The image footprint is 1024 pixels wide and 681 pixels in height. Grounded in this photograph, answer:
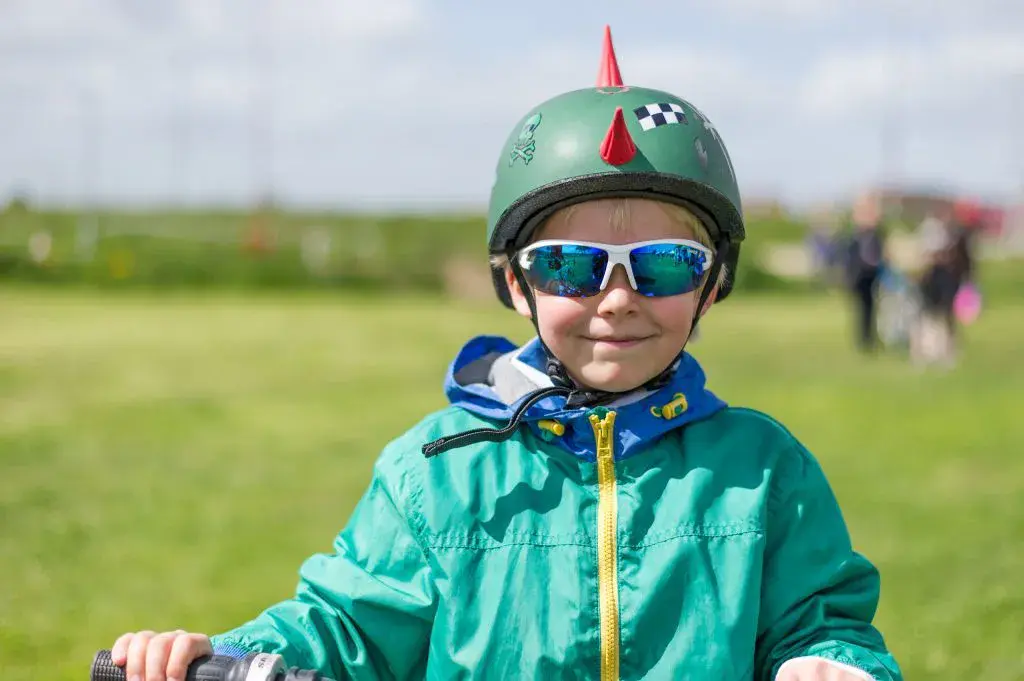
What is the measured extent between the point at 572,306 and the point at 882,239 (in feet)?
61.3

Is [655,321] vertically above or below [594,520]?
above

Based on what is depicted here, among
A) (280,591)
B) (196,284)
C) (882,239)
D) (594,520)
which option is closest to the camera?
(594,520)

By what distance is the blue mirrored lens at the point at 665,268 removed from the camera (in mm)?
2820

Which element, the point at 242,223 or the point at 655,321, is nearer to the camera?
the point at 655,321

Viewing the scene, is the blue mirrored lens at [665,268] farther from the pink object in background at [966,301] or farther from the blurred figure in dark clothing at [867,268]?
the blurred figure in dark clothing at [867,268]

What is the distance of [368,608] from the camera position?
274 centimetres

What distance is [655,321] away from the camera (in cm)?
289

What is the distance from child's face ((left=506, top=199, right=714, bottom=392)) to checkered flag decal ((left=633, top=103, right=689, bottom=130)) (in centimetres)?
21

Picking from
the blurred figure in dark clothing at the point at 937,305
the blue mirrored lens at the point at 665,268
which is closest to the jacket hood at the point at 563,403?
the blue mirrored lens at the point at 665,268

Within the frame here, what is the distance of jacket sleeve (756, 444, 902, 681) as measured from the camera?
268 cm

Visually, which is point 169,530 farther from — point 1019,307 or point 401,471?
point 1019,307

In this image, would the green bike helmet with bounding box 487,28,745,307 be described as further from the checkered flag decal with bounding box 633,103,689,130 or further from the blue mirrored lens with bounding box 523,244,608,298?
the blue mirrored lens with bounding box 523,244,608,298

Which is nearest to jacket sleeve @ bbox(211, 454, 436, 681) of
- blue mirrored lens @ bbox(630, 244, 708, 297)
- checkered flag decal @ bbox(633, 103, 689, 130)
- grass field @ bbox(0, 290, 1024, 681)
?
blue mirrored lens @ bbox(630, 244, 708, 297)

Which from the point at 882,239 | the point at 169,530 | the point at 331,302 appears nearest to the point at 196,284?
the point at 331,302
